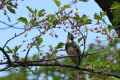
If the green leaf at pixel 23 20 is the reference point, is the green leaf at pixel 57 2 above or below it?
above

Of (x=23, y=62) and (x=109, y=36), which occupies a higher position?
(x=109, y=36)

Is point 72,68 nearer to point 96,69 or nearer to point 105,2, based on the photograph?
point 96,69

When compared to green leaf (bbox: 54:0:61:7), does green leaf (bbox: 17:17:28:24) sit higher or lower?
lower

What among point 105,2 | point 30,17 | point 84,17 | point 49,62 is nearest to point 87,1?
point 84,17

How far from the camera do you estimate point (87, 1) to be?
2.77 m

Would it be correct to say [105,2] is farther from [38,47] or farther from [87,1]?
[38,47]

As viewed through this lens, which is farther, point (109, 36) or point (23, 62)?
point (23, 62)

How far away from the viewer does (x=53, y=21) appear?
2.80 m

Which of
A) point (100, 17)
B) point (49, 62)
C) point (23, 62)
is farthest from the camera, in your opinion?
point (49, 62)

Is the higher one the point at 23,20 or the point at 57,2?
the point at 57,2

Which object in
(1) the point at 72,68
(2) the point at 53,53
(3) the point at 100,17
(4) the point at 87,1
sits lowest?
(1) the point at 72,68

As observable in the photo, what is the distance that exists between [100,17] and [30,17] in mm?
747

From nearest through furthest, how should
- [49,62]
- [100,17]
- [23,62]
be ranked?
[100,17]
[23,62]
[49,62]

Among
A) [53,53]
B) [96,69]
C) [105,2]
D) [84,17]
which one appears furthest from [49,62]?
[105,2]
